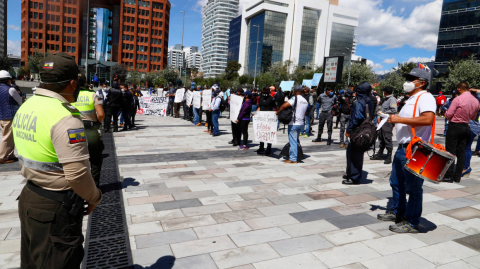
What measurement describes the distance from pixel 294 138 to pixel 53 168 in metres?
6.36

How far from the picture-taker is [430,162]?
337 cm

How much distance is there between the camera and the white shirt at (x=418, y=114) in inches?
140

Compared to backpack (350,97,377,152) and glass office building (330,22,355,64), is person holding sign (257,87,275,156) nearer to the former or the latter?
backpack (350,97,377,152)

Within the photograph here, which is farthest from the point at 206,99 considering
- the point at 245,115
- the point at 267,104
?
the point at 267,104

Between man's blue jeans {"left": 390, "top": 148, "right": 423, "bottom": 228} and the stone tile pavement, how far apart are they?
27cm

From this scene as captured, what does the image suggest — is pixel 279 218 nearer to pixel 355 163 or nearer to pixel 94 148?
pixel 355 163

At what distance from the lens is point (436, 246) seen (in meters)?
3.62

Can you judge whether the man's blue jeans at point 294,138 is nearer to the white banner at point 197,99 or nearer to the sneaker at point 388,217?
the sneaker at point 388,217

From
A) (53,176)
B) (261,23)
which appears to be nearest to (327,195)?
(53,176)

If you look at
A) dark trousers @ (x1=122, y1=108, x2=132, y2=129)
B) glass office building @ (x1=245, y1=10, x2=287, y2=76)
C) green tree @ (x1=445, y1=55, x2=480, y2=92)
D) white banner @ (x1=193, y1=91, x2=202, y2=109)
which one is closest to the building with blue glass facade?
glass office building @ (x1=245, y1=10, x2=287, y2=76)

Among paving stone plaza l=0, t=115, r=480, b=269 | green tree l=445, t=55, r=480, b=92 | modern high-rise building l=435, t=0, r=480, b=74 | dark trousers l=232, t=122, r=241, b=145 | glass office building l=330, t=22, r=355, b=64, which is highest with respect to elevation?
glass office building l=330, t=22, r=355, b=64

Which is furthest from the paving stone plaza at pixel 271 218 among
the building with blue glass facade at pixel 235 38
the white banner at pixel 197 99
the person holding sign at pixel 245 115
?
the building with blue glass facade at pixel 235 38

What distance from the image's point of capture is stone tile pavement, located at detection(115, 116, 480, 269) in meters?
3.32

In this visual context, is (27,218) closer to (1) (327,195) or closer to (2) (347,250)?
(2) (347,250)
